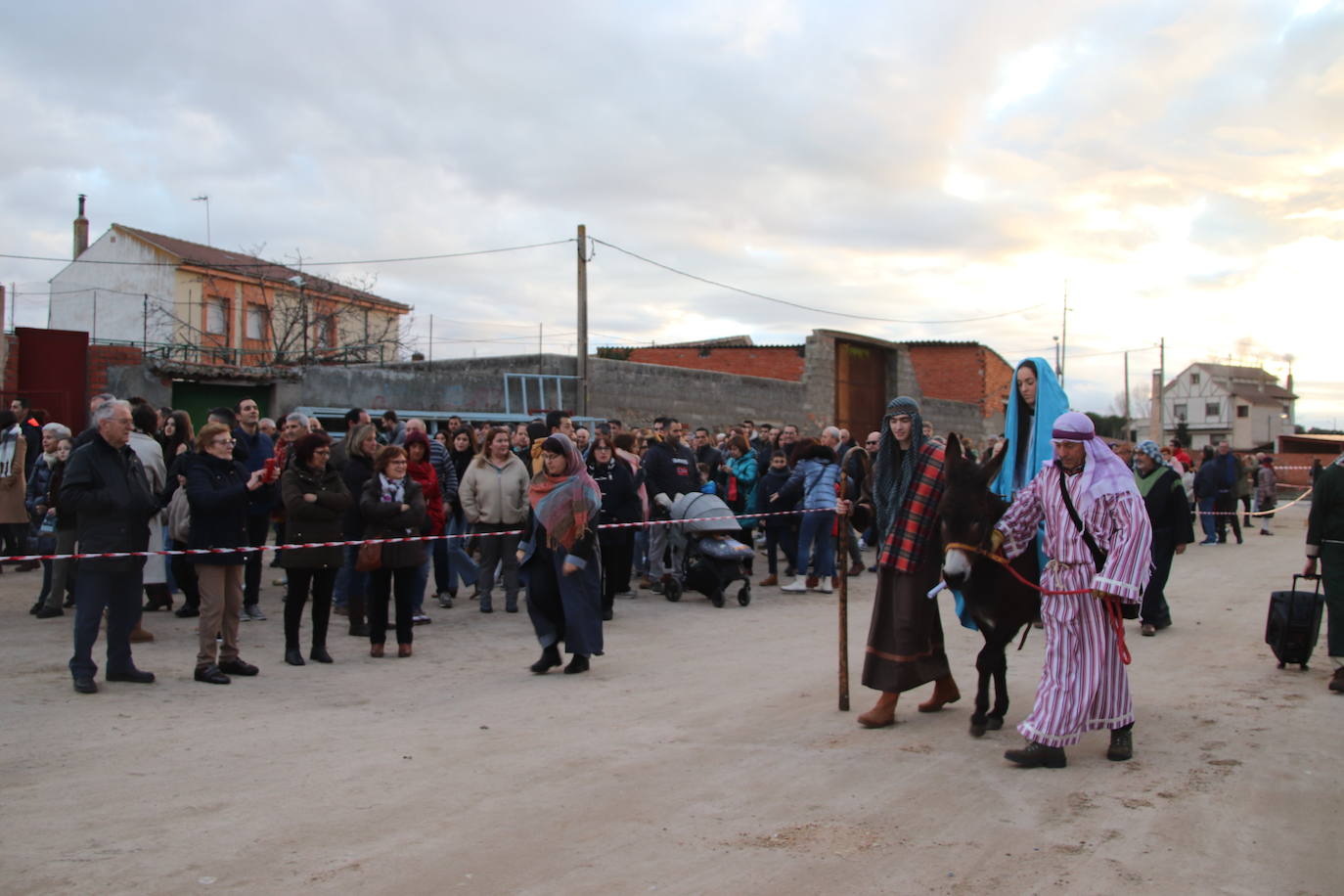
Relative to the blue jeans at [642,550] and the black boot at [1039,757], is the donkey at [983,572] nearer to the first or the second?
the black boot at [1039,757]

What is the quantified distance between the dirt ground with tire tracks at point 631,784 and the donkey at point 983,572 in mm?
297

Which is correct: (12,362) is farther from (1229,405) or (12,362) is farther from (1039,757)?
(1229,405)

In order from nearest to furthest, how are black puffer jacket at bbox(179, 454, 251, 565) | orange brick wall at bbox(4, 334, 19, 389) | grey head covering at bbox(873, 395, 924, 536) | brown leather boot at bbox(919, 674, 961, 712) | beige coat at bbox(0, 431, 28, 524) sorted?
grey head covering at bbox(873, 395, 924, 536), brown leather boot at bbox(919, 674, 961, 712), black puffer jacket at bbox(179, 454, 251, 565), beige coat at bbox(0, 431, 28, 524), orange brick wall at bbox(4, 334, 19, 389)

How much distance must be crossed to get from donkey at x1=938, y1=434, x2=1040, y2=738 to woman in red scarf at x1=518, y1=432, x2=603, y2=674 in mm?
3015

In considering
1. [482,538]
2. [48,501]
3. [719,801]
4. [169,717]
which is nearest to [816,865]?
[719,801]

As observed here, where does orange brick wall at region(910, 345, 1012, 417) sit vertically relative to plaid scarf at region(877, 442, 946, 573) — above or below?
above

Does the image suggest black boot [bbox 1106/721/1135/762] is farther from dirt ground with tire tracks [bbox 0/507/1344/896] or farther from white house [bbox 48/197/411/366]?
white house [bbox 48/197/411/366]

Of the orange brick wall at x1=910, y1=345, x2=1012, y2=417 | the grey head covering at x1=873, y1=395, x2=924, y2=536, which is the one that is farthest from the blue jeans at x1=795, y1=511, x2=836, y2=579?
the orange brick wall at x1=910, y1=345, x2=1012, y2=417

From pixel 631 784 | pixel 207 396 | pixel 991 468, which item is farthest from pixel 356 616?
pixel 207 396

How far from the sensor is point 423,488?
995 centimetres

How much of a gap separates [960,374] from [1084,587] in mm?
36638

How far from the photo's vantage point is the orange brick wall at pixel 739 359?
35594mm

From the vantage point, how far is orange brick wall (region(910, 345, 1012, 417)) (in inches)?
1609

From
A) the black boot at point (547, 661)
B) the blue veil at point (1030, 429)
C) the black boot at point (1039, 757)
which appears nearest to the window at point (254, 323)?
the black boot at point (547, 661)
